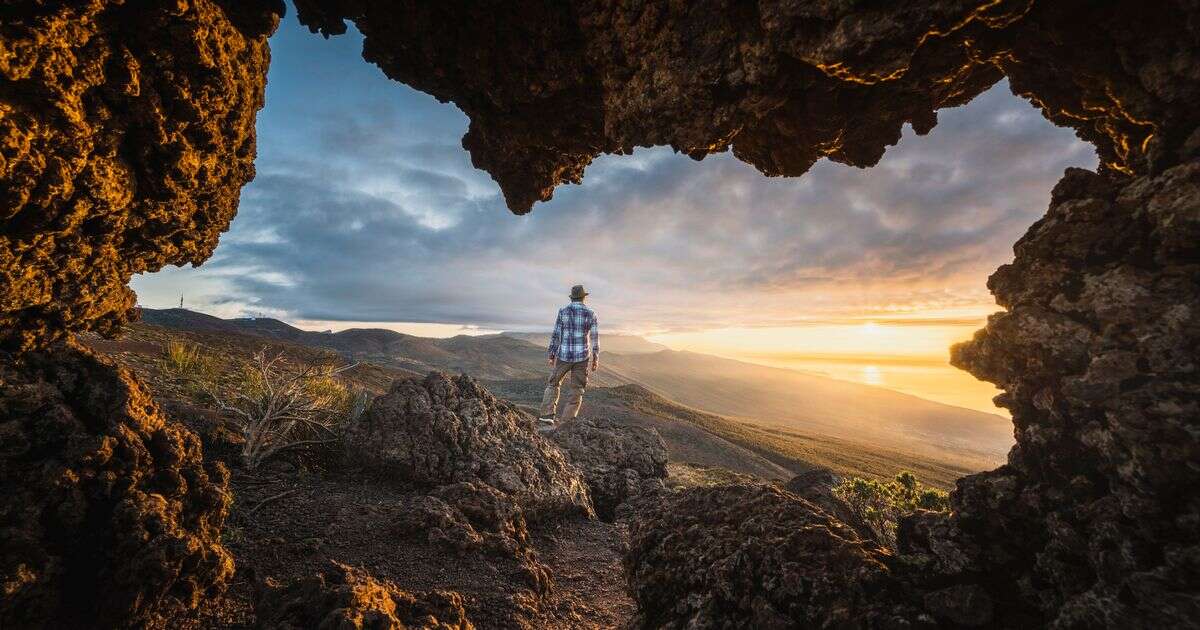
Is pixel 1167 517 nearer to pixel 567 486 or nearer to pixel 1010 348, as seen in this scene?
pixel 1010 348

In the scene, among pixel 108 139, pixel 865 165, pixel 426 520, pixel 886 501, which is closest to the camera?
pixel 108 139

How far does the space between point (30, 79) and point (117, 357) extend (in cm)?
833

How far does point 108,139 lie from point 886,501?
8.66 m

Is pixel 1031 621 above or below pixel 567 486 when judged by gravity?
above

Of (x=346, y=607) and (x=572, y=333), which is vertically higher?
(x=572, y=333)

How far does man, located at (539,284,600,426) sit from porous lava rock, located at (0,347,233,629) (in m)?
7.33

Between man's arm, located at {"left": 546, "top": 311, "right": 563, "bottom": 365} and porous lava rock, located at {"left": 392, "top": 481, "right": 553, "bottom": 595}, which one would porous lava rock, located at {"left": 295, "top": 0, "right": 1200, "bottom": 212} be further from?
man's arm, located at {"left": 546, "top": 311, "right": 563, "bottom": 365}

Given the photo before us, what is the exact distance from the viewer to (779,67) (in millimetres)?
3021

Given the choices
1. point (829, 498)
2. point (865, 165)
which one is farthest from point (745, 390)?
point (865, 165)

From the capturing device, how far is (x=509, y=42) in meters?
4.06

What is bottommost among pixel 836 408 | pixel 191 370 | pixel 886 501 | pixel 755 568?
pixel 836 408

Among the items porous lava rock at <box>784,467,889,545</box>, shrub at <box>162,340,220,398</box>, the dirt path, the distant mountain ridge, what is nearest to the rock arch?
the dirt path

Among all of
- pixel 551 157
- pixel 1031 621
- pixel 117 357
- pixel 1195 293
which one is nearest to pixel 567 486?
pixel 551 157

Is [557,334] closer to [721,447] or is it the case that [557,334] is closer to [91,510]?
[91,510]
